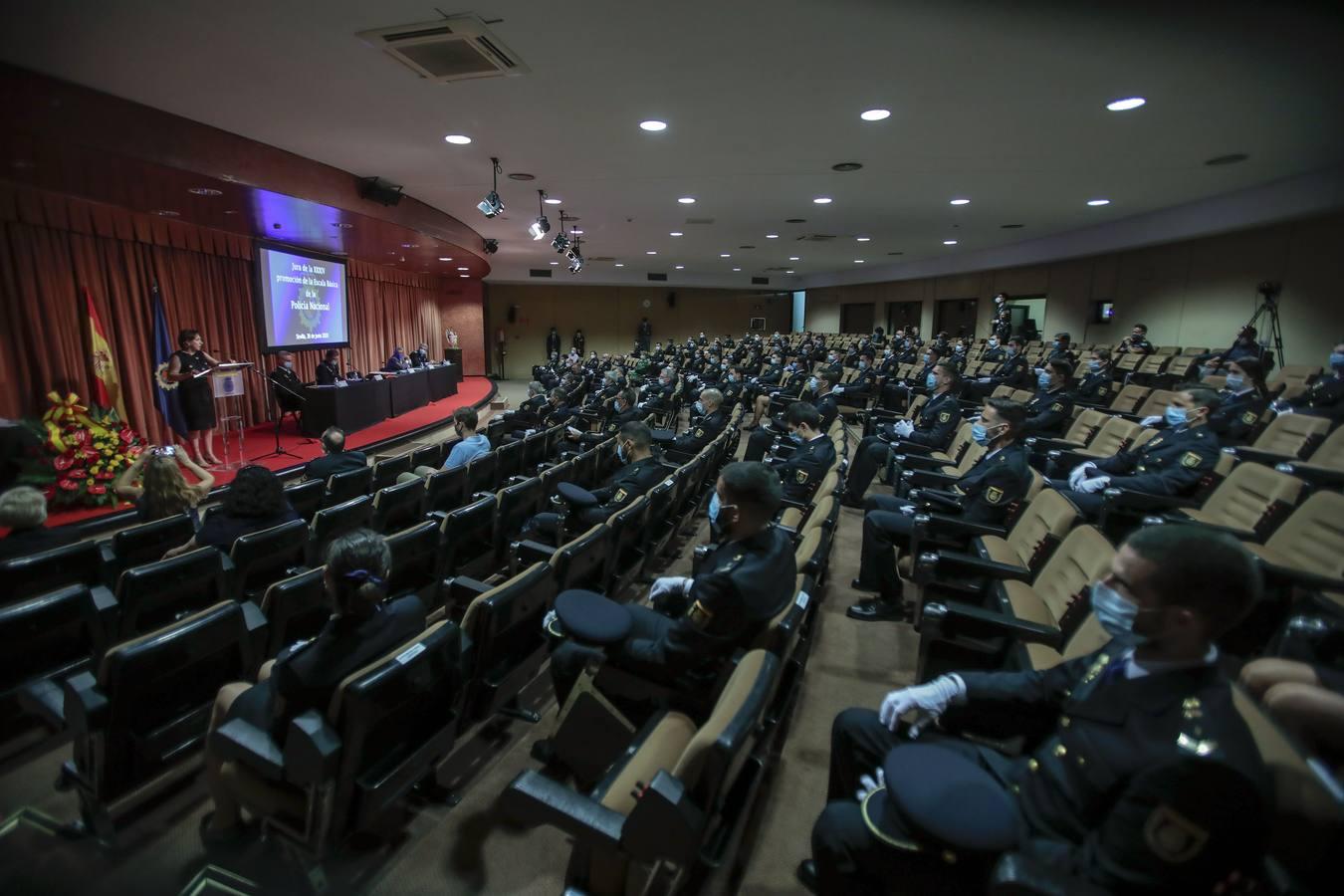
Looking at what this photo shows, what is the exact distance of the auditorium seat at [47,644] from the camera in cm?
205

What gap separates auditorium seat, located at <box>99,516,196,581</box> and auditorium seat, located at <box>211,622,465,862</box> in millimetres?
1810

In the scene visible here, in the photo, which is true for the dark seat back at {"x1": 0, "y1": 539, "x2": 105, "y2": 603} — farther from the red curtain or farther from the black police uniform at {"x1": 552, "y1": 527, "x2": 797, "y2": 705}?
the red curtain

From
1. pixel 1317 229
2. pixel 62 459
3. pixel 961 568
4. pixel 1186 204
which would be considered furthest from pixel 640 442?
pixel 1317 229

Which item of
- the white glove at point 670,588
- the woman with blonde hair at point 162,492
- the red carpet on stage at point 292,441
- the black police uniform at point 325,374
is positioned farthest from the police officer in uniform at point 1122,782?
the black police uniform at point 325,374

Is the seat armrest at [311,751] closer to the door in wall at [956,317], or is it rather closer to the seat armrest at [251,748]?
the seat armrest at [251,748]

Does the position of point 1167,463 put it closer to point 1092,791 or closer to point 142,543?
point 1092,791

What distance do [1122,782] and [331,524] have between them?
139 inches

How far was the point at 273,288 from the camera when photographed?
8.56m

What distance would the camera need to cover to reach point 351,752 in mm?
1590

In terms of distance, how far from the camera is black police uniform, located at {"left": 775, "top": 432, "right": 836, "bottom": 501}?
404 cm

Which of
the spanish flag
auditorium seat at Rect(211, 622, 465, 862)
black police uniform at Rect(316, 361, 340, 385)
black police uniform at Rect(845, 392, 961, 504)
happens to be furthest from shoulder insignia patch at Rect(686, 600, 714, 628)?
black police uniform at Rect(316, 361, 340, 385)

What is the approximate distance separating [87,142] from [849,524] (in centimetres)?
632

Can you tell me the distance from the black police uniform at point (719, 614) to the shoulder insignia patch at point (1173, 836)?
100 centimetres

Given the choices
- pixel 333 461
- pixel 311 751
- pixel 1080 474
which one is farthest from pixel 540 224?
pixel 311 751
